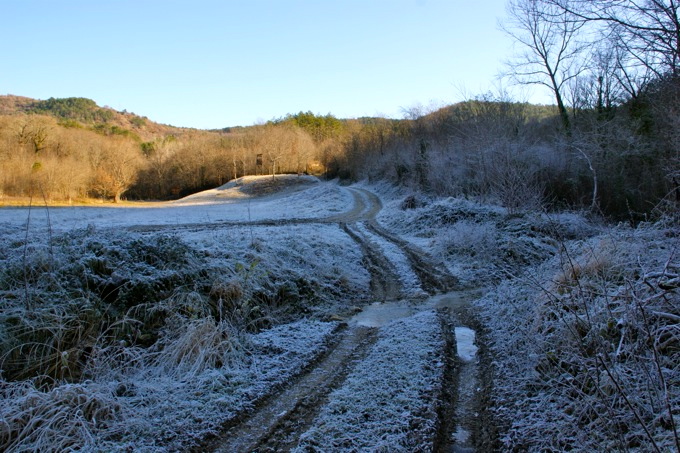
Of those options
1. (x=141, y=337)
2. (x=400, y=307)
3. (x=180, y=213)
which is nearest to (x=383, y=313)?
(x=400, y=307)

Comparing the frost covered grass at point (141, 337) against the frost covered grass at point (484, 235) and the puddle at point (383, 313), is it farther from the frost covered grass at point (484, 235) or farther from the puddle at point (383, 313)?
the frost covered grass at point (484, 235)

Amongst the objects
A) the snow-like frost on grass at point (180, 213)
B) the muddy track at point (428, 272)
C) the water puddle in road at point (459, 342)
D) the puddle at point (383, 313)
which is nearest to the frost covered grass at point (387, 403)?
the water puddle in road at point (459, 342)

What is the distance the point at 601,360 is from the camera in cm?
282

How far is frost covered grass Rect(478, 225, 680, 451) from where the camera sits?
3.18 metres

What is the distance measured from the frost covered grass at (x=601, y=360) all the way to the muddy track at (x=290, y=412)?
1.89 meters

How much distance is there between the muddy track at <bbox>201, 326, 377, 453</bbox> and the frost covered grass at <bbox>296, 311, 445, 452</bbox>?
14 centimetres

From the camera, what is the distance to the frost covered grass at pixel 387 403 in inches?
147

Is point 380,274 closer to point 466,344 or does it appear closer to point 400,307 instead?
point 400,307

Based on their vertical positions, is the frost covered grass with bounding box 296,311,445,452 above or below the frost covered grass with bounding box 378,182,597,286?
below

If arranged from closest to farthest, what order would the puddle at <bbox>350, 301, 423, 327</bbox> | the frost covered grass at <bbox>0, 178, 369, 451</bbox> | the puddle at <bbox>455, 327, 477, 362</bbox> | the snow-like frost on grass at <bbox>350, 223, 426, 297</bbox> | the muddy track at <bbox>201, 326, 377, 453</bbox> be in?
the muddy track at <bbox>201, 326, 377, 453</bbox>, the frost covered grass at <bbox>0, 178, 369, 451</bbox>, the puddle at <bbox>455, 327, 477, 362</bbox>, the puddle at <bbox>350, 301, 423, 327</bbox>, the snow-like frost on grass at <bbox>350, 223, 426, 297</bbox>

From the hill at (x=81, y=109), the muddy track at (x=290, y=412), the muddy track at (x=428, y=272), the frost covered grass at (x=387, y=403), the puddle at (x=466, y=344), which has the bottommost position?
the puddle at (x=466, y=344)

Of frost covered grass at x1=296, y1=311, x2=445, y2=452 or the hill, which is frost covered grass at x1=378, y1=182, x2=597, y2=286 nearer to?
frost covered grass at x1=296, y1=311, x2=445, y2=452

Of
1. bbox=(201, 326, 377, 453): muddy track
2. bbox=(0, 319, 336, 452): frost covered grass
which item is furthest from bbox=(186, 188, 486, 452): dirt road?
bbox=(0, 319, 336, 452): frost covered grass

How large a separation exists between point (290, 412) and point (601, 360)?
298cm
